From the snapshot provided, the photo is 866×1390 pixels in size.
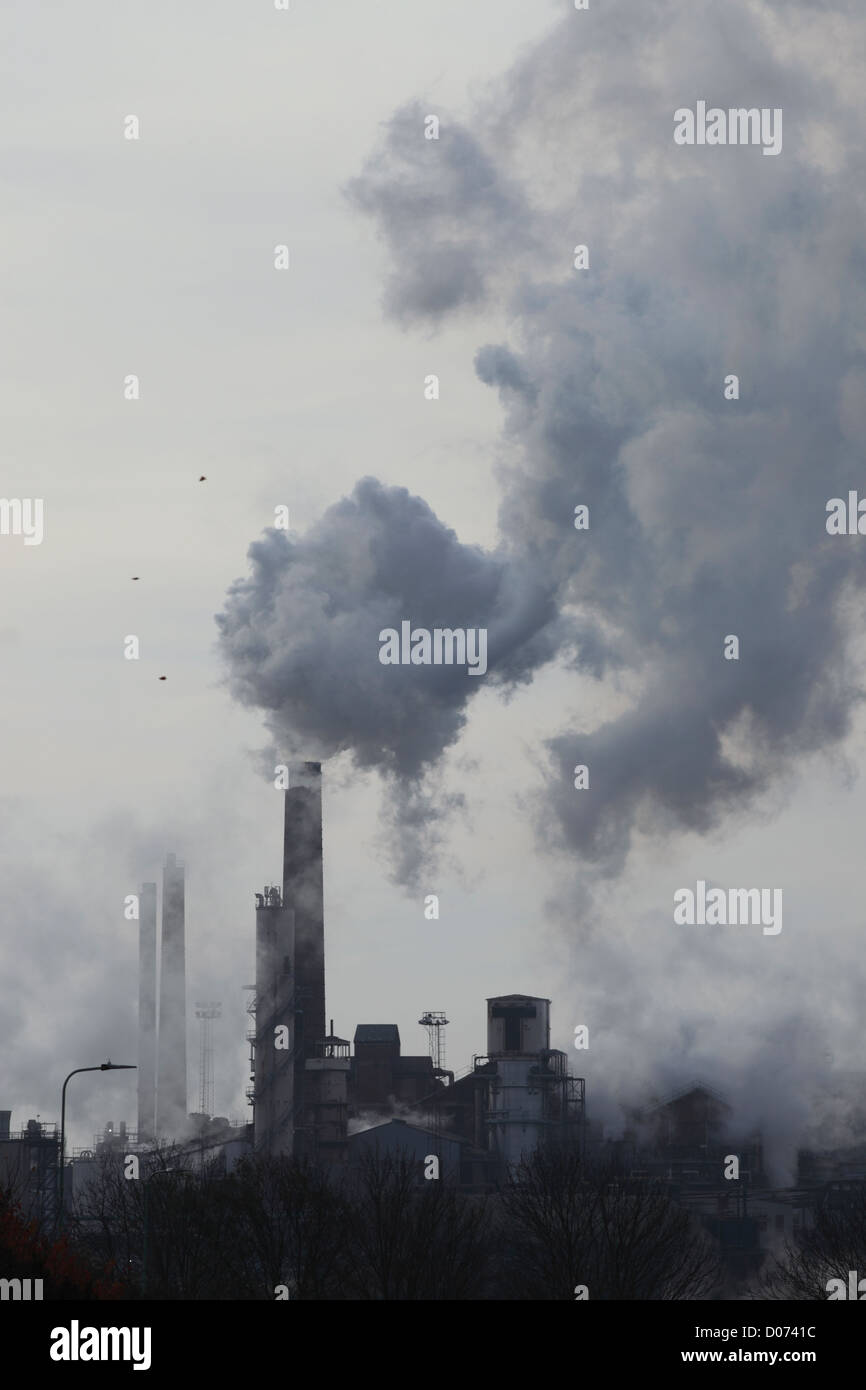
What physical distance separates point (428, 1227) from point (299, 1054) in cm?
3339

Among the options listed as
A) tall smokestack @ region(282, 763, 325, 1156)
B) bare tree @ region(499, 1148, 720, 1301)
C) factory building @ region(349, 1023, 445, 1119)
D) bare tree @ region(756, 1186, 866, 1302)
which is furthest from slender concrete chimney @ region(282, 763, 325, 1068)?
bare tree @ region(756, 1186, 866, 1302)

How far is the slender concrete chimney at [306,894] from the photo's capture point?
8094 centimetres

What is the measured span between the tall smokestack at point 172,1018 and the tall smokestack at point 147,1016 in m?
0.57

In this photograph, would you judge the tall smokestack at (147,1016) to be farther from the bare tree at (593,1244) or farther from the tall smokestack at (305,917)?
the bare tree at (593,1244)

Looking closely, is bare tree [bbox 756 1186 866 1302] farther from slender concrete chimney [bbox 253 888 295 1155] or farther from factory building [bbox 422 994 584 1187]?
slender concrete chimney [bbox 253 888 295 1155]

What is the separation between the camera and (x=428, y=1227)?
54.3 m

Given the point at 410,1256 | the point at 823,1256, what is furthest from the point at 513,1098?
the point at 410,1256

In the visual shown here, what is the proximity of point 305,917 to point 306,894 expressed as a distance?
136cm

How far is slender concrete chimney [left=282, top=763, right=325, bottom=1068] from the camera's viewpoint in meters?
80.9

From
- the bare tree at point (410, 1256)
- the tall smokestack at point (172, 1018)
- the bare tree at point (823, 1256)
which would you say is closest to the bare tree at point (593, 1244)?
the bare tree at point (410, 1256)

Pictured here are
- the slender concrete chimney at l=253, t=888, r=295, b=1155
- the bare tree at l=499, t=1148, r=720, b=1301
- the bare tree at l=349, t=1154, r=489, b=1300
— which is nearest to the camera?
the bare tree at l=349, t=1154, r=489, b=1300

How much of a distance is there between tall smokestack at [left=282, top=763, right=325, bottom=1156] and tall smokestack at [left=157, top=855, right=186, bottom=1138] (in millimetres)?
19578
